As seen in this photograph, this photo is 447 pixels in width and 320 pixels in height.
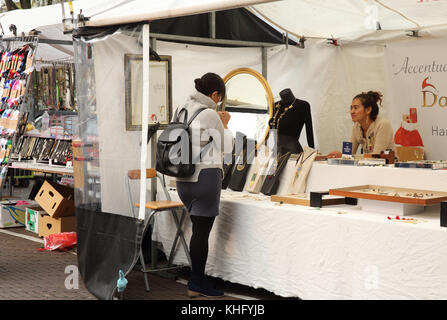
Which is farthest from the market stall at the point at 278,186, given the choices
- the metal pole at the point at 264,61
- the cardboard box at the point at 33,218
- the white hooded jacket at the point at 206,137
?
the cardboard box at the point at 33,218

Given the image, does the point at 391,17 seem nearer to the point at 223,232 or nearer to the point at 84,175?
the point at 223,232

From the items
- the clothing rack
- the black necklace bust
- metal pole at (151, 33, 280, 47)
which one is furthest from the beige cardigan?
the clothing rack

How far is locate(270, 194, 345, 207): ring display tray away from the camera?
4406 mm

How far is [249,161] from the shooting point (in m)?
5.46

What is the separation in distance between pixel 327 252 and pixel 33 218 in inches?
168

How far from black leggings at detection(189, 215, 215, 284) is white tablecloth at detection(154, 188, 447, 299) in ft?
0.97

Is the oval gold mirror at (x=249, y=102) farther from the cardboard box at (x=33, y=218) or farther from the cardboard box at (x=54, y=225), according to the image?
the cardboard box at (x=33, y=218)

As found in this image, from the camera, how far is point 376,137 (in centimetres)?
553

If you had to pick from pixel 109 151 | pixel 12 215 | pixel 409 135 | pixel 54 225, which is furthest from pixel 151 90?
pixel 12 215

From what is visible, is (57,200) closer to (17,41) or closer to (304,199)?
(17,41)

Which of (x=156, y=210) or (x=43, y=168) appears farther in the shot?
(x=43, y=168)

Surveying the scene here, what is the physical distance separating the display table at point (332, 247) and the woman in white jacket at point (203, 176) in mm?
304

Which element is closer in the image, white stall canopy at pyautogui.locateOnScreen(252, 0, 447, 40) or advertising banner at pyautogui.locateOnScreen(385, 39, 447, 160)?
white stall canopy at pyautogui.locateOnScreen(252, 0, 447, 40)

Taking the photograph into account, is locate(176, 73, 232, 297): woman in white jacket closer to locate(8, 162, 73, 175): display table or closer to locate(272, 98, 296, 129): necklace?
locate(272, 98, 296, 129): necklace
